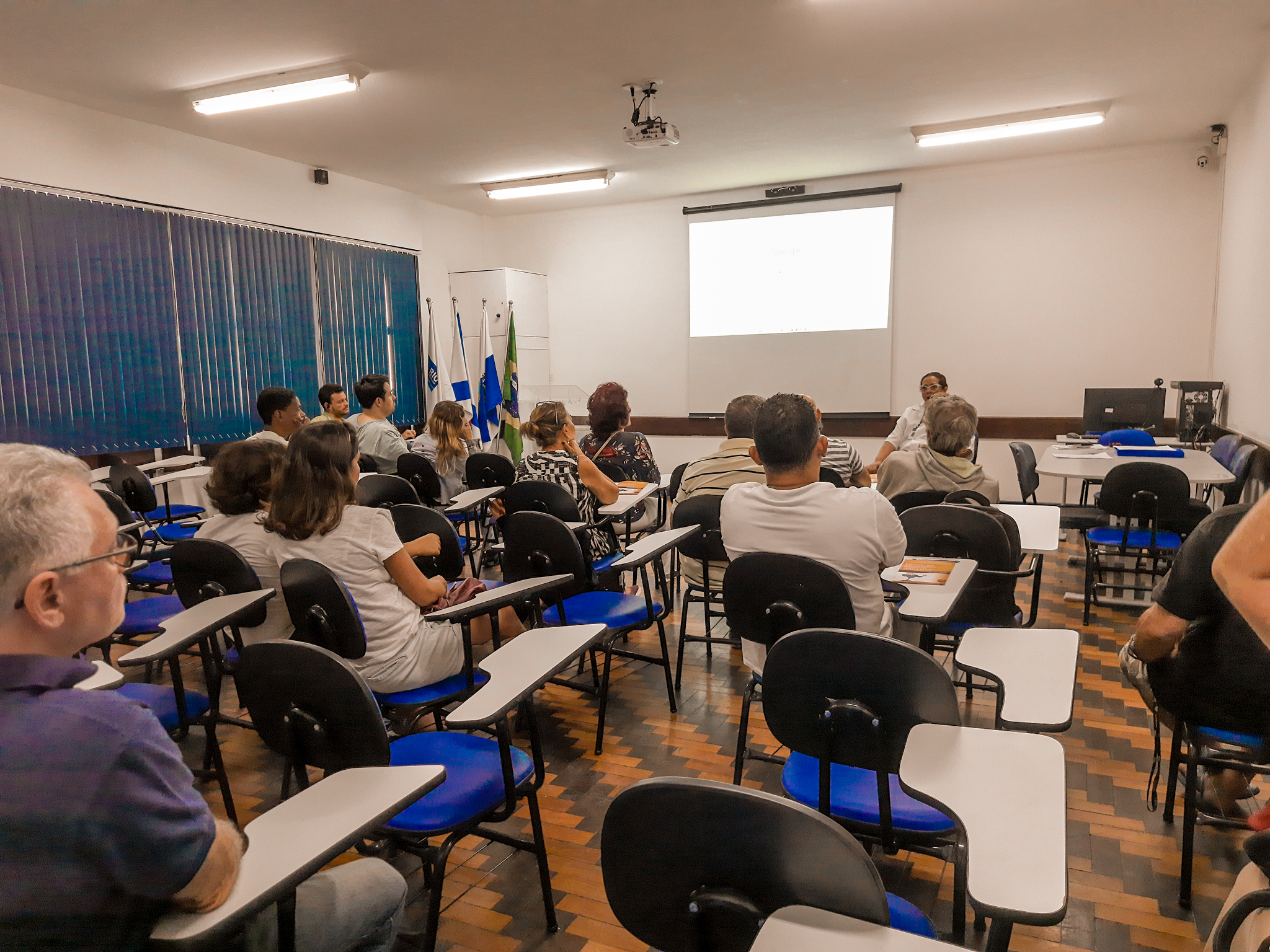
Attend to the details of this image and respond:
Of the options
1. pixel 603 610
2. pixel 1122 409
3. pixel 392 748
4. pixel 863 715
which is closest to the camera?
pixel 863 715

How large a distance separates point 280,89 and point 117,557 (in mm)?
4716

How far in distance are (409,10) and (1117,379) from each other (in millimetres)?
6614

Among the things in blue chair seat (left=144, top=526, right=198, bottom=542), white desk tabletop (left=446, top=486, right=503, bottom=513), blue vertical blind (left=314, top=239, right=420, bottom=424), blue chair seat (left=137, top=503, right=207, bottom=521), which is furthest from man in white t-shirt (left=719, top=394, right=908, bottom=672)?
blue vertical blind (left=314, top=239, right=420, bottom=424)

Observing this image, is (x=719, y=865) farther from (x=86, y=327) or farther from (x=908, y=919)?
(x=86, y=327)

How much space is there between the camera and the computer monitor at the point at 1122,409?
5973 mm

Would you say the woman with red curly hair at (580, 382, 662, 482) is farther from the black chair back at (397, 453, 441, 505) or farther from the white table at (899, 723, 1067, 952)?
the white table at (899, 723, 1067, 952)

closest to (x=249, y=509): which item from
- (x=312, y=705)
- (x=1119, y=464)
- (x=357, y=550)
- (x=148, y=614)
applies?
(x=357, y=550)

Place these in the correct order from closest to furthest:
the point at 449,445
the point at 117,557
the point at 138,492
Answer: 1. the point at 117,557
2. the point at 138,492
3. the point at 449,445

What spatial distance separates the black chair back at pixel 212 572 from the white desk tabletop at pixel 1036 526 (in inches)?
97.4

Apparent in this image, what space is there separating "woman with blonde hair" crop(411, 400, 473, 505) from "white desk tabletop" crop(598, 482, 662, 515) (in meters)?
1.74

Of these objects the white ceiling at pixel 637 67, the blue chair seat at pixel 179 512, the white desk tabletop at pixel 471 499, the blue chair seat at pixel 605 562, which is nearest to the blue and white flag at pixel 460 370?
the white ceiling at pixel 637 67

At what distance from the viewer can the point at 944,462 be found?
11.3ft

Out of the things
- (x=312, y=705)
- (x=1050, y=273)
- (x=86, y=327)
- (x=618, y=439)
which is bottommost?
(x=312, y=705)

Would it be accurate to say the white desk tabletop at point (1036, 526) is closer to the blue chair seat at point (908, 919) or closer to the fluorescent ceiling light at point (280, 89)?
the blue chair seat at point (908, 919)
